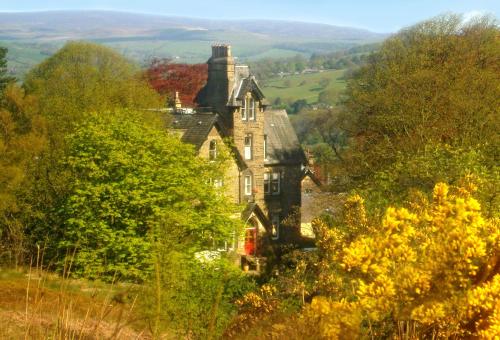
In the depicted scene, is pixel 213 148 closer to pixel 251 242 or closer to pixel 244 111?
pixel 244 111

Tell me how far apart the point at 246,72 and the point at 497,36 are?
15.2 meters

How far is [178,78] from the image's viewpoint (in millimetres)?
87438

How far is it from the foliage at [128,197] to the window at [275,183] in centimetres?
1985

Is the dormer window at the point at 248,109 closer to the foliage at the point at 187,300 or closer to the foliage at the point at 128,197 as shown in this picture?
the foliage at the point at 128,197

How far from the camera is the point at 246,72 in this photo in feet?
179

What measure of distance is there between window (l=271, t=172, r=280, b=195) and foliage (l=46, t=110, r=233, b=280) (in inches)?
781

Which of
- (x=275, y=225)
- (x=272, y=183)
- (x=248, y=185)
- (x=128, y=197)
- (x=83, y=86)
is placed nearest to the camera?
(x=128, y=197)

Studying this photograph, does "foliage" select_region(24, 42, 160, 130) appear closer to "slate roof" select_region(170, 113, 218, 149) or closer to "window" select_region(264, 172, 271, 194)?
"slate roof" select_region(170, 113, 218, 149)

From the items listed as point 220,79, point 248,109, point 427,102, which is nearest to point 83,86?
point 220,79

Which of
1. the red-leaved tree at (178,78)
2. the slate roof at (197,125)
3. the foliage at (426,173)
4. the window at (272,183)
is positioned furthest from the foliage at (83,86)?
the foliage at (426,173)

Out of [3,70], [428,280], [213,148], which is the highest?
[428,280]

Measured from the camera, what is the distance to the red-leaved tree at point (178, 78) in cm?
8481

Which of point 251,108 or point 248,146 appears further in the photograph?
point 248,146

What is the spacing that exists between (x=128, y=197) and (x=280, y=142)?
1010 inches
